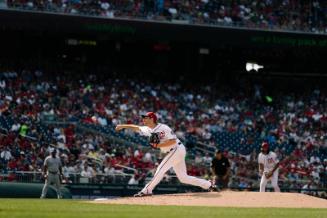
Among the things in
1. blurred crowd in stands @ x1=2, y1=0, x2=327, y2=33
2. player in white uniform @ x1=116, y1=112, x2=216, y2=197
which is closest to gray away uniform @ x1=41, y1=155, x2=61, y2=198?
player in white uniform @ x1=116, y1=112, x2=216, y2=197

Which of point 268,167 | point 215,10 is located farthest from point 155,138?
point 215,10

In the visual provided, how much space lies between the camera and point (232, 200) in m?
17.9

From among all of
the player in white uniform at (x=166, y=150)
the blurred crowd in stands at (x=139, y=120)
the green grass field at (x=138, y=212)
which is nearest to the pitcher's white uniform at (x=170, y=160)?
the player in white uniform at (x=166, y=150)

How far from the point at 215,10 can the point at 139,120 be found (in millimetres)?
7594

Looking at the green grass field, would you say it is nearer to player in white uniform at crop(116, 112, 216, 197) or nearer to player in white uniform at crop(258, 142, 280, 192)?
player in white uniform at crop(116, 112, 216, 197)

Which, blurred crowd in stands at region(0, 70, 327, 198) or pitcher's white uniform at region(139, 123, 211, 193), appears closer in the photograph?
pitcher's white uniform at region(139, 123, 211, 193)

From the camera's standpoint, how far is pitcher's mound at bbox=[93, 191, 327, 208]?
17453 millimetres

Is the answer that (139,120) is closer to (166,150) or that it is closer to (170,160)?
(166,150)

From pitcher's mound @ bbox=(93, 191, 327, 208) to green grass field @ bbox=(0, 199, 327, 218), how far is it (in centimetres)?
120

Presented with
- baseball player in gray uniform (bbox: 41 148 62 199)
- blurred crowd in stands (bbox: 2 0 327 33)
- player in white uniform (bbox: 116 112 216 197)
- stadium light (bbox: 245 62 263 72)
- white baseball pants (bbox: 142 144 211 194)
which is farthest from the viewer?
stadium light (bbox: 245 62 263 72)

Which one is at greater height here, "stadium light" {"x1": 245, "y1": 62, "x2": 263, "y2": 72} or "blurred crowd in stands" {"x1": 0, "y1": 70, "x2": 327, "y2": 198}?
"stadium light" {"x1": 245, "y1": 62, "x2": 263, "y2": 72}

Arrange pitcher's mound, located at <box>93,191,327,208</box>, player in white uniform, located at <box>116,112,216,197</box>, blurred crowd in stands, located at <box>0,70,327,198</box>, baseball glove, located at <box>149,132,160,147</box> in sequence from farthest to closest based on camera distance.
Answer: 1. blurred crowd in stands, located at <box>0,70,327,198</box>
2. player in white uniform, located at <box>116,112,216,197</box>
3. baseball glove, located at <box>149,132,160,147</box>
4. pitcher's mound, located at <box>93,191,327,208</box>

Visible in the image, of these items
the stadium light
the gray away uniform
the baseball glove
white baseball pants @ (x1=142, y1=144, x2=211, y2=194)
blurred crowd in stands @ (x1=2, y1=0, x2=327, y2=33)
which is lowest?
the gray away uniform

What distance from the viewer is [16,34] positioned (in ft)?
126
